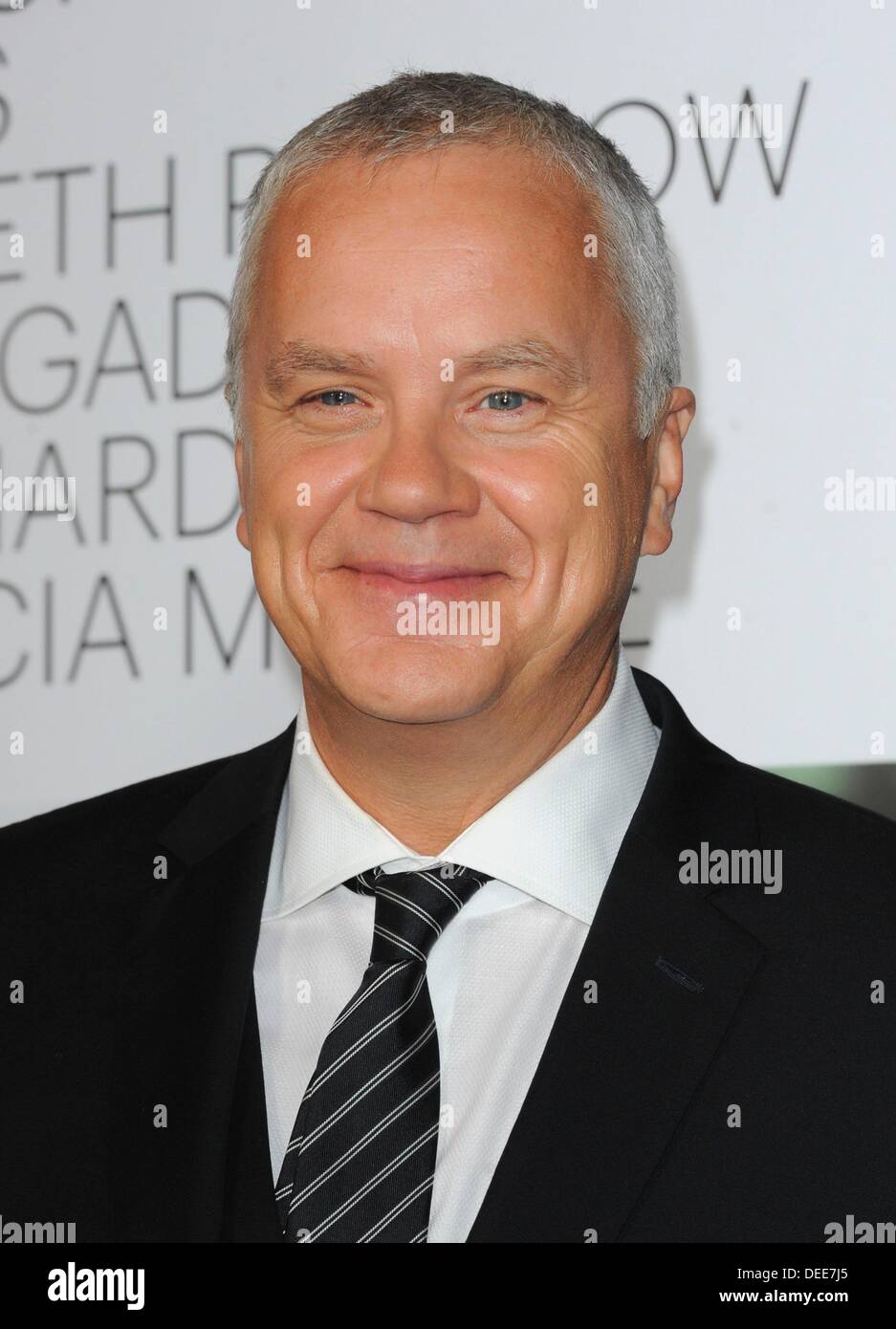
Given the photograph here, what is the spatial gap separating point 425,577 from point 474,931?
353mm

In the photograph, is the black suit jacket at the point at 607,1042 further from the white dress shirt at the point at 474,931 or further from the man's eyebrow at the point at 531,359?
the man's eyebrow at the point at 531,359

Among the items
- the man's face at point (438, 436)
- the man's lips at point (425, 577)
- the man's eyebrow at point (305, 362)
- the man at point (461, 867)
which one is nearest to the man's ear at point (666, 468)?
the man at point (461, 867)

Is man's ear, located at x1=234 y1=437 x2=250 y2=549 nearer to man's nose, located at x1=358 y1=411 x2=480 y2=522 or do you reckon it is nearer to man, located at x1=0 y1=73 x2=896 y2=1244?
man, located at x1=0 y1=73 x2=896 y2=1244

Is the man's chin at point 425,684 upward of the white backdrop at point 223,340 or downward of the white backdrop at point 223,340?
downward

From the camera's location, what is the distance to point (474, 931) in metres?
1.74

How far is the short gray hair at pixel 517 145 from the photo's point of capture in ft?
5.81

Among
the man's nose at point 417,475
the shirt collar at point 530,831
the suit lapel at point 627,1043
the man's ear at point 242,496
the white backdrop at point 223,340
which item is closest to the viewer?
the suit lapel at point 627,1043

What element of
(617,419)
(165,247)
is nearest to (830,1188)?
(617,419)

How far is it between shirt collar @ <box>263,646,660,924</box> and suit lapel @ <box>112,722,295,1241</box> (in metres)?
0.05

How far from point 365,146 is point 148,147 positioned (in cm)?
130

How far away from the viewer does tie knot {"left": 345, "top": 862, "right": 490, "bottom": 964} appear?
170 cm

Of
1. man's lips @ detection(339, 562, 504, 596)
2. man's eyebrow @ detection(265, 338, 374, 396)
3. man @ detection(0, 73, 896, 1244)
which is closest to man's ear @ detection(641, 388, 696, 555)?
man @ detection(0, 73, 896, 1244)

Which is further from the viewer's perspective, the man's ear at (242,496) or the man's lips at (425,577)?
the man's ear at (242,496)

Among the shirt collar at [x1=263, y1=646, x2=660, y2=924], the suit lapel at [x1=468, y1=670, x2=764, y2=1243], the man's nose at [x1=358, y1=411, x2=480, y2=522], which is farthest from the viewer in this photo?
the shirt collar at [x1=263, y1=646, x2=660, y2=924]
